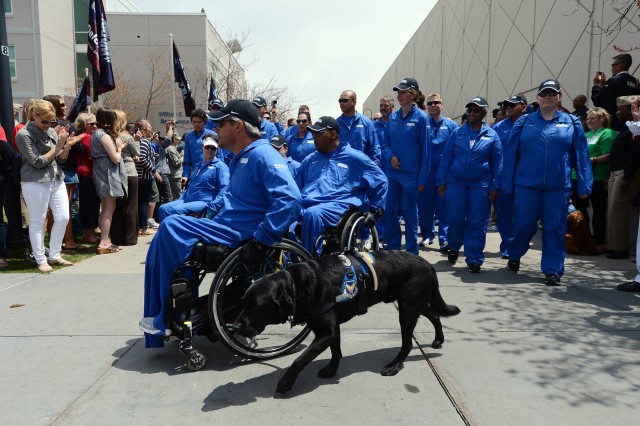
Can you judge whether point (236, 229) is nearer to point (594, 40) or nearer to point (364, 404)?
point (364, 404)

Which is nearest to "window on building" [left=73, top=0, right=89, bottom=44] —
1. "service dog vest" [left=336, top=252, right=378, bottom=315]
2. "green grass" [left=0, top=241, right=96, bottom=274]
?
"green grass" [left=0, top=241, right=96, bottom=274]

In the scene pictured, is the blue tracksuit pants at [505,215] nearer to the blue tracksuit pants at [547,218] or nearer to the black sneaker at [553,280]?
the blue tracksuit pants at [547,218]

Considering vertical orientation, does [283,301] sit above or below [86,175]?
below

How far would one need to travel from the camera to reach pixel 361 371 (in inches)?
127

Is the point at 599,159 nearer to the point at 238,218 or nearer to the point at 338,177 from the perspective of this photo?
the point at 338,177

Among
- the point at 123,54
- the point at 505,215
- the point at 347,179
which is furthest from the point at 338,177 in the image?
the point at 123,54

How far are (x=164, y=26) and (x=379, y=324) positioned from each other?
1444 inches

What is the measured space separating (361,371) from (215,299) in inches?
41.6

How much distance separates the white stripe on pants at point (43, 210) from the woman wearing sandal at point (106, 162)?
0.92 meters

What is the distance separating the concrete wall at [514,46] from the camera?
28.7ft

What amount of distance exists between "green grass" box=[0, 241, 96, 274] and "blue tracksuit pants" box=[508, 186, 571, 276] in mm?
5612

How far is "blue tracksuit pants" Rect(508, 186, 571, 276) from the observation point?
543 centimetres

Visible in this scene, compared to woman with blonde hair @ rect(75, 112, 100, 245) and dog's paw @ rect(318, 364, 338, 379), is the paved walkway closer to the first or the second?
dog's paw @ rect(318, 364, 338, 379)

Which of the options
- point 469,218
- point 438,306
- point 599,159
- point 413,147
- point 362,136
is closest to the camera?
point 438,306
